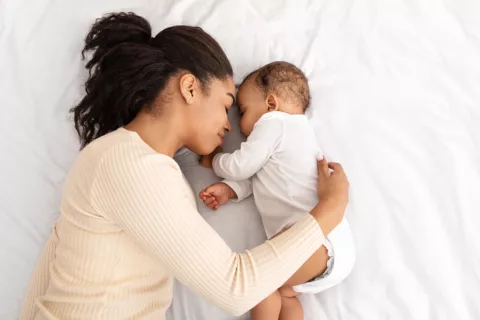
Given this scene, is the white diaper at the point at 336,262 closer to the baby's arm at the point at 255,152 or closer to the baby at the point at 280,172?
the baby at the point at 280,172

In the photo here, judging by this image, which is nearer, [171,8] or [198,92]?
[198,92]

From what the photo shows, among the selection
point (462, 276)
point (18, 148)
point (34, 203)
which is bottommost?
point (462, 276)

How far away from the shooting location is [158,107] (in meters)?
1.07

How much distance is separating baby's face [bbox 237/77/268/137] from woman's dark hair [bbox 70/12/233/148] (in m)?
0.12

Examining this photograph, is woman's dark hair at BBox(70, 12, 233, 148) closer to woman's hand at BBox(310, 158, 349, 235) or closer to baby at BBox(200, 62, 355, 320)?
baby at BBox(200, 62, 355, 320)

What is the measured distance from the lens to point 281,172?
46.8 inches

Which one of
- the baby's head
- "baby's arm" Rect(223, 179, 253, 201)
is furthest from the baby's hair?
"baby's arm" Rect(223, 179, 253, 201)

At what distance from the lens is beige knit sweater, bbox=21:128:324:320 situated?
3.00 feet

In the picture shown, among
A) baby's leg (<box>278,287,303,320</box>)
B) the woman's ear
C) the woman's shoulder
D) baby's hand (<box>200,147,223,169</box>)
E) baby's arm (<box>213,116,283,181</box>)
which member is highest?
the woman's ear

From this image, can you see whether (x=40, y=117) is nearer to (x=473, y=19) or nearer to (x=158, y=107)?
(x=158, y=107)

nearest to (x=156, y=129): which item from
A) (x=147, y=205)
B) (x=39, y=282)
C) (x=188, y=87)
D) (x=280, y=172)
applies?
(x=188, y=87)

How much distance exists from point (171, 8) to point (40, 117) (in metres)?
0.49

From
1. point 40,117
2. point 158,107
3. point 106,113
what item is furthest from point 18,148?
point 158,107

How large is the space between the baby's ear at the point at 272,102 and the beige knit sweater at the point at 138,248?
34 cm
